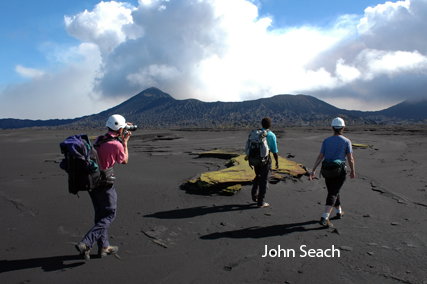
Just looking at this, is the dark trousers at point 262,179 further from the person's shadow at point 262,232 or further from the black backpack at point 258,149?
the person's shadow at point 262,232

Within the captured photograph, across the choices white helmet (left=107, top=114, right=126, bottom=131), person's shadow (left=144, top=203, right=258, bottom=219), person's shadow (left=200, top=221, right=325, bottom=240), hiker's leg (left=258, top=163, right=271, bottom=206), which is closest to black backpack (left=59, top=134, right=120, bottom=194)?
white helmet (left=107, top=114, right=126, bottom=131)

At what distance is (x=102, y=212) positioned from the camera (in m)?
3.49

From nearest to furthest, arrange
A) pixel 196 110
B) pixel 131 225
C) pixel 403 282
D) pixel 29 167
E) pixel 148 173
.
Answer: pixel 403 282
pixel 131 225
pixel 148 173
pixel 29 167
pixel 196 110

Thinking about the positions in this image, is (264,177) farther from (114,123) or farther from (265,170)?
(114,123)

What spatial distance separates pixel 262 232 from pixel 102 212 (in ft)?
7.80

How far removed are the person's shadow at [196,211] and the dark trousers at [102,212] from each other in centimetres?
164

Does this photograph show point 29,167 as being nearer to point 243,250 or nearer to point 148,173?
point 148,173

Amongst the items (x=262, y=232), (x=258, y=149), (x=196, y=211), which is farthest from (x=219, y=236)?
(x=258, y=149)

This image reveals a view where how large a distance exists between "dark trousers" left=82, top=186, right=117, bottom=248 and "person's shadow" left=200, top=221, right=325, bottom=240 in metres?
1.41

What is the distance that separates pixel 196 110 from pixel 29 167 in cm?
17777

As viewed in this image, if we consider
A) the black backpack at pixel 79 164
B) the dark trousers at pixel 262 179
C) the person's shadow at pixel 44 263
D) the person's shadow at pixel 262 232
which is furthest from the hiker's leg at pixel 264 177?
the person's shadow at pixel 44 263

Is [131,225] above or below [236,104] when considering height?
below

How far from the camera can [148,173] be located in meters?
9.66

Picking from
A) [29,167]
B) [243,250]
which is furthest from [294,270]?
[29,167]
